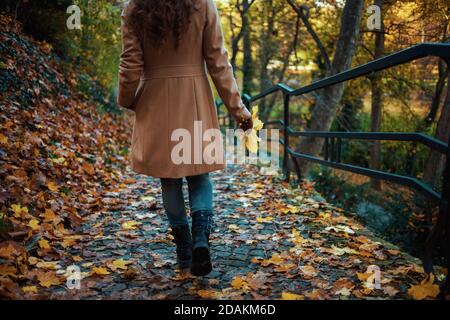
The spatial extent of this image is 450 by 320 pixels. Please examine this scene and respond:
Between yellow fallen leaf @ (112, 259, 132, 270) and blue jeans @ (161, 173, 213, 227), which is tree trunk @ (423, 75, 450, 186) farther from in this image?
yellow fallen leaf @ (112, 259, 132, 270)

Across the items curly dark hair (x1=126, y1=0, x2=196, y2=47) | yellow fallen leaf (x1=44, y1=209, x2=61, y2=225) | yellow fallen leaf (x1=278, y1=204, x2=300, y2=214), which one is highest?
curly dark hair (x1=126, y1=0, x2=196, y2=47)

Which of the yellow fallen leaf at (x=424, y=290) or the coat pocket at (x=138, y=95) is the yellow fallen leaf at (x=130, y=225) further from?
the yellow fallen leaf at (x=424, y=290)

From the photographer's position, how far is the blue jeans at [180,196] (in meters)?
2.54

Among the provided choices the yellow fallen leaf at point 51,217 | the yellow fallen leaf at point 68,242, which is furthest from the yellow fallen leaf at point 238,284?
the yellow fallen leaf at point 51,217

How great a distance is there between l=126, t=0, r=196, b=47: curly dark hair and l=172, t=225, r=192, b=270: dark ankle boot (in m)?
1.15

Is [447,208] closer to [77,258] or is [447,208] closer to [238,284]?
[238,284]

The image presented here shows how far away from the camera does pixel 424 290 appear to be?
221 centimetres

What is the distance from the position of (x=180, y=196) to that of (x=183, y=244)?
32 centimetres

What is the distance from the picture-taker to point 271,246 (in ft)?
10.5

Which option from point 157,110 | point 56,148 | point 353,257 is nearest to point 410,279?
point 353,257

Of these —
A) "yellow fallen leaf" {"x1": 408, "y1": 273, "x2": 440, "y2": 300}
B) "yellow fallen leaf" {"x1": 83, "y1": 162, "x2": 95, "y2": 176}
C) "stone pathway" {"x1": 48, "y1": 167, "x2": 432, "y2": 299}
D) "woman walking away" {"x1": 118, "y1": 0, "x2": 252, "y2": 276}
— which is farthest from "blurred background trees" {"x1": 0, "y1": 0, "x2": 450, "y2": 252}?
"woman walking away" {"x1": 118, "y1": 0, "x2": 252, "y2": 276}

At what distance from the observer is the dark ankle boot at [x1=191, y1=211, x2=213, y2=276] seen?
7.90 ft

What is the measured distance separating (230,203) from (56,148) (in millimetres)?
2034
